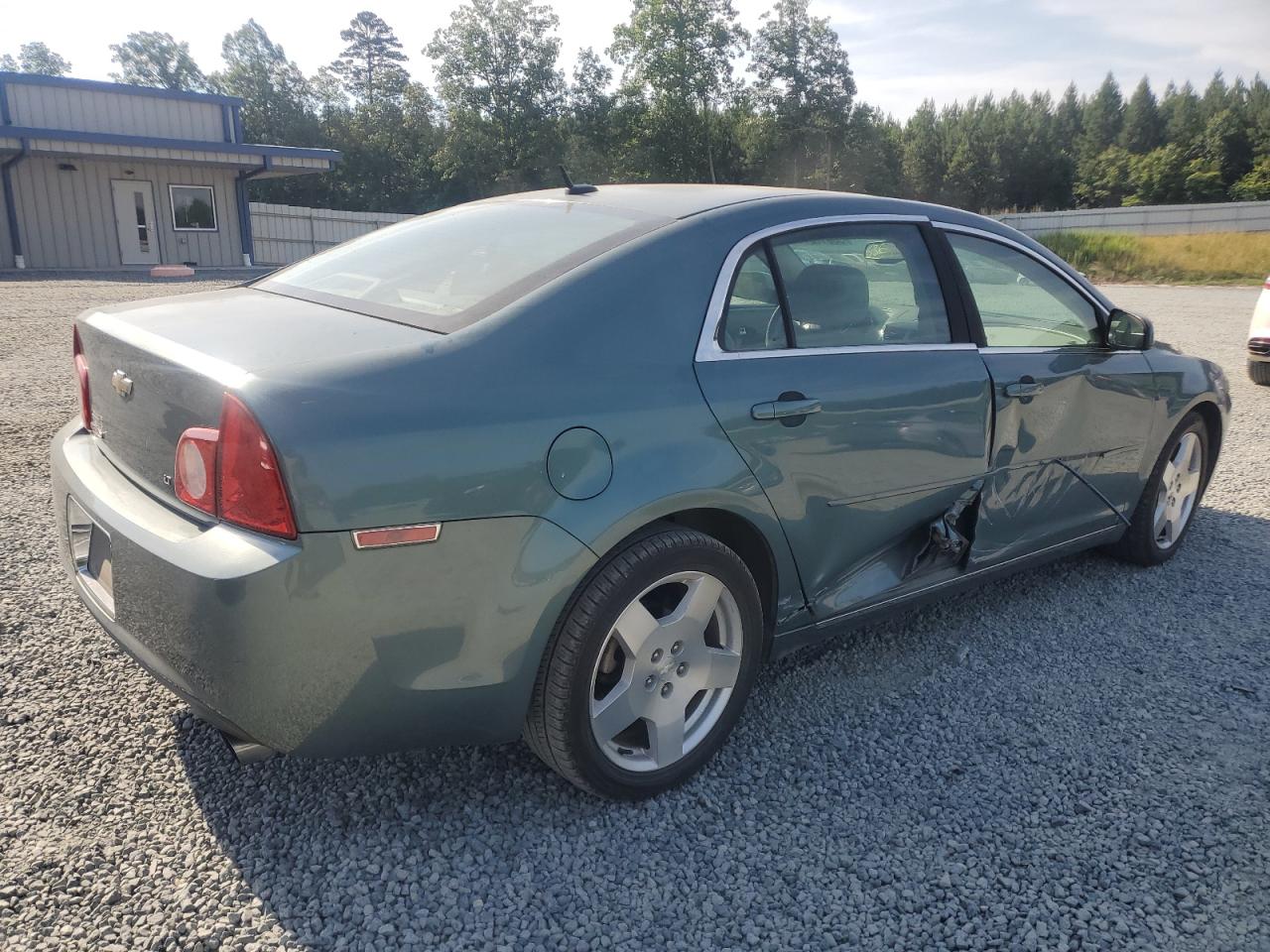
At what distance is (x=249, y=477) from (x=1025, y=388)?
2.63m

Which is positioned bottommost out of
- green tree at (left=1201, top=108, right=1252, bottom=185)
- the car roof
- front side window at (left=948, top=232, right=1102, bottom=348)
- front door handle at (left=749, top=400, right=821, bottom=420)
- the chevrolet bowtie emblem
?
front door handle at (left=749, top=400, right=821, bottom=420)

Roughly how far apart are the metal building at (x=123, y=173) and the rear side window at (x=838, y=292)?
22831 mm

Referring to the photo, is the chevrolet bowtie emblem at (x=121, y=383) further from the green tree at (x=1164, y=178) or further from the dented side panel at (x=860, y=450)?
the green tree at (x=1164, y=178)

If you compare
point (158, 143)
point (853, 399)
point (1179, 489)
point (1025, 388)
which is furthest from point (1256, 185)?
point (853, 399)

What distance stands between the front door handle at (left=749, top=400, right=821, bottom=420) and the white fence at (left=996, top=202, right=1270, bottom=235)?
38211mm

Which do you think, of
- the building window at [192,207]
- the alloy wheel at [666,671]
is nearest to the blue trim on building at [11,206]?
the building window at [192,207]

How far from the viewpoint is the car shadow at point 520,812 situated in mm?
2160

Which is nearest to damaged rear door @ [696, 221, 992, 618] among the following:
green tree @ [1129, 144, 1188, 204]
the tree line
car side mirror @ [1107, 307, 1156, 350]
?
car side mirror @ [1107, 307, 1156, 350]

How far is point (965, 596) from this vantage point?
403 cm

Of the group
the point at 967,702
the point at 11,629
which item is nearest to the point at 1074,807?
the point at 967,702

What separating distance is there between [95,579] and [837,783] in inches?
81.9

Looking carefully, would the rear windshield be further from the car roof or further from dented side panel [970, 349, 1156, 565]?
dented side panel [970, 349, 1156, 565]

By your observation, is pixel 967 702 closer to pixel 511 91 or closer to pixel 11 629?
pixel 11 629

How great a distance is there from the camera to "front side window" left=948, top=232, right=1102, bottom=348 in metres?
3.41
